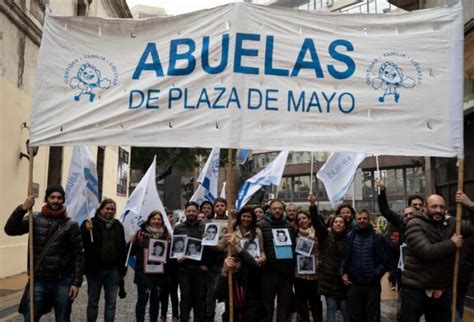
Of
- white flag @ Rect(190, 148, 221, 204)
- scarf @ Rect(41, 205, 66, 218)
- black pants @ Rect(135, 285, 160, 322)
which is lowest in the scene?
black pants @ Rect(135, 285, 160, 322)

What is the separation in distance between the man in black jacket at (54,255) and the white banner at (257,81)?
3.07 ft

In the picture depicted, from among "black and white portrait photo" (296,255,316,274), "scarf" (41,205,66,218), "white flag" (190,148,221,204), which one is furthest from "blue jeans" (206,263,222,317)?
"white flag" (190,148,221,204)

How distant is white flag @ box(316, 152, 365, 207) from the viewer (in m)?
7.83

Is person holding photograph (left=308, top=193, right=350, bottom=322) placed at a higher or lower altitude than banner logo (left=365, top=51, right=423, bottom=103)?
lower

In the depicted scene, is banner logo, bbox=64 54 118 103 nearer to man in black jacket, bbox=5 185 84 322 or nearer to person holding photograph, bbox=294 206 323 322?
man in black jacket, bbox=5 185 84 322

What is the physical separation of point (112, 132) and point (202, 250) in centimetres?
301

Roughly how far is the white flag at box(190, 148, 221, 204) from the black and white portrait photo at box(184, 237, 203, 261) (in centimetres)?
320

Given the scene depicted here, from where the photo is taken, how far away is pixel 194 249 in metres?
7.14

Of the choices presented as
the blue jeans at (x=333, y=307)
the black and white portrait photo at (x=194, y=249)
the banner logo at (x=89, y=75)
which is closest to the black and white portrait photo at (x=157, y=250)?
the black and white portrait photo at (x=194, y=249)

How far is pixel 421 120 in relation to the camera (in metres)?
4.79

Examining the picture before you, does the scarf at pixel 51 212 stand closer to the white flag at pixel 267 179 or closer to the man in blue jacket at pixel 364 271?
the man in blue jacket at pixel 364 271

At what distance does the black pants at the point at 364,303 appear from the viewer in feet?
20.0

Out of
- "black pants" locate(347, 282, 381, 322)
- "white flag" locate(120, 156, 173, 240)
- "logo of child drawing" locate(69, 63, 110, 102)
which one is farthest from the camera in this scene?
"white flag" locate(120, 156, 173, 240)

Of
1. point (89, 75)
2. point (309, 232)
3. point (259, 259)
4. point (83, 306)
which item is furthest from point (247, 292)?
point (83, 306)
